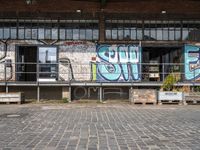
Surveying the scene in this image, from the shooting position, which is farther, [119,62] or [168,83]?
[119,62]

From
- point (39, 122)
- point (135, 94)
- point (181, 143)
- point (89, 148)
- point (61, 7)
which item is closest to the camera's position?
point (89, 148)

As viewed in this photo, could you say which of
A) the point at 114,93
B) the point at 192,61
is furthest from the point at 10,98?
the point at 192,61

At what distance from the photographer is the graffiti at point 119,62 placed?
2405 cm

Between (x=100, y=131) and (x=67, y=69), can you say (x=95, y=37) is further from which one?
(x=100, y=131)

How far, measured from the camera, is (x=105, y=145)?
8805 mm

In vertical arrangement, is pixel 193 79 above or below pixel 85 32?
below

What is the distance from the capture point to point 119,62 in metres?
24.2

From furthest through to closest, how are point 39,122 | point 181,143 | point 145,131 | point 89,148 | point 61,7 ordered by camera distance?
point 61,7, point 39,122, point 145,131, point 181,143, point 89,148

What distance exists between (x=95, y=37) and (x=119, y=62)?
215 cm

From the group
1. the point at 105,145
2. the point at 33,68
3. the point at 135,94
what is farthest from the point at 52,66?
the point at 105,145

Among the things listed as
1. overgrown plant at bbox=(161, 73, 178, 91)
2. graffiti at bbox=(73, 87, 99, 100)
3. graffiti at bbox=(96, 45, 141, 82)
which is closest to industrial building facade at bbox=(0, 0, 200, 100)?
graffiti at bbox=(96, 45, 141, 82)

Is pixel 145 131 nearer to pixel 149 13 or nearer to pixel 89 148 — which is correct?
pixel 89 148

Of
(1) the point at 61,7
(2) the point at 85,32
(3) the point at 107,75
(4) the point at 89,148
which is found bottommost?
(4) the point at 89,148

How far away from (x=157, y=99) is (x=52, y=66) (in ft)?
23.6
